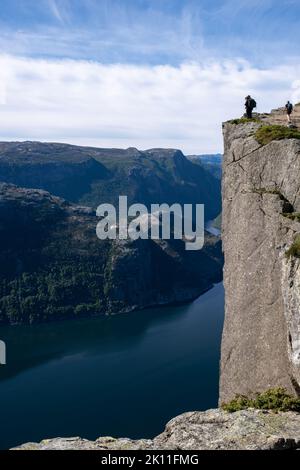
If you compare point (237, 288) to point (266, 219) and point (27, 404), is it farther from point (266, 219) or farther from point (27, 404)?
point (27, 404)

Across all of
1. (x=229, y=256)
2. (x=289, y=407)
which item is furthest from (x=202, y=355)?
(x=289, y=407)

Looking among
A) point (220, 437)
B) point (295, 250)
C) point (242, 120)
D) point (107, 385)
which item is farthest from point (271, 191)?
point (107, 385)

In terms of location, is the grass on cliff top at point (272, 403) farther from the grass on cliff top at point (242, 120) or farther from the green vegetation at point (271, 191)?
the grass on cliff top at point (242, 120)

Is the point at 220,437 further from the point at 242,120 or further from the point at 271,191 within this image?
the point at 242,120

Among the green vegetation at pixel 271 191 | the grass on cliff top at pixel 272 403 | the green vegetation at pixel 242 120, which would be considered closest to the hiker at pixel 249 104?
the green vegetation at pixel 242 120

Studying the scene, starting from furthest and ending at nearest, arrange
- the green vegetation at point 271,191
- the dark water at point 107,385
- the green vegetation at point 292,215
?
1. the dark water at point 107,385
2. the green vegetation at point 271,191
3. the green vegetation at point 292,215
